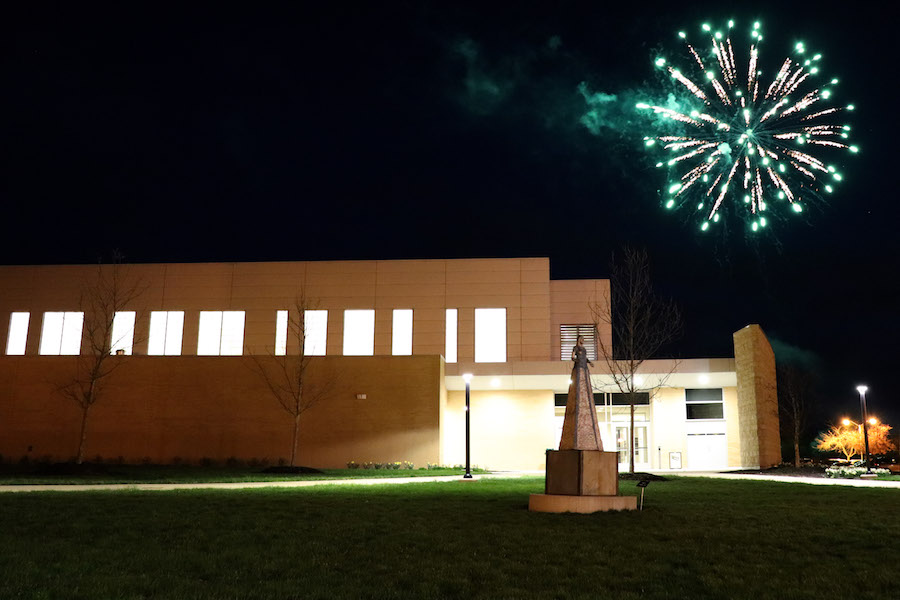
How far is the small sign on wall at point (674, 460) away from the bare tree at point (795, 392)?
14576 mm

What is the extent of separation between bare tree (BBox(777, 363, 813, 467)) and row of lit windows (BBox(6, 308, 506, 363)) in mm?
20839

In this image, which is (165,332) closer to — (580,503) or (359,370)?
(359,370)

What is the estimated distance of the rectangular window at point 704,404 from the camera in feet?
123

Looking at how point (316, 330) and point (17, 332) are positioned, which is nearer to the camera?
point (316, 330)

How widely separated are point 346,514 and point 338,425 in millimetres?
19590

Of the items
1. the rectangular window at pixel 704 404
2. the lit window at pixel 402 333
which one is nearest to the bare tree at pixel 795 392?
the rectangular window at pixel 704 404

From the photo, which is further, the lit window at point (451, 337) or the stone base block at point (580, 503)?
the lit window at point (451, 337)

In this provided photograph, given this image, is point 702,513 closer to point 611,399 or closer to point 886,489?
point 886,489

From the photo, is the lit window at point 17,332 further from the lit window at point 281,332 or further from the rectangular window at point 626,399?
the rectangular window at point 626,399

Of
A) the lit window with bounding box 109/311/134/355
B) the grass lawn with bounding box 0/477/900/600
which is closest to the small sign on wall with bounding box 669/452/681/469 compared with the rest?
the grass lawn with bounding box 0/477/900/600

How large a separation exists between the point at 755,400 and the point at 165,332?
29.4 m

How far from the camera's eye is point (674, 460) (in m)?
37.0

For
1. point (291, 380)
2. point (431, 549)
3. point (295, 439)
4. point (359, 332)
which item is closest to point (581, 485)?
point (431, 549)

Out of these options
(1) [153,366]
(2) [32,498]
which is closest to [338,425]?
(1) [153,366]
